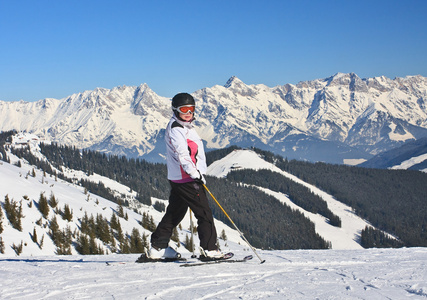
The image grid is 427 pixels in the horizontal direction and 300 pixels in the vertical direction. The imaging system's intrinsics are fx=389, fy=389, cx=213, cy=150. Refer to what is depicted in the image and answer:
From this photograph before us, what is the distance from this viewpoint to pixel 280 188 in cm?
19262

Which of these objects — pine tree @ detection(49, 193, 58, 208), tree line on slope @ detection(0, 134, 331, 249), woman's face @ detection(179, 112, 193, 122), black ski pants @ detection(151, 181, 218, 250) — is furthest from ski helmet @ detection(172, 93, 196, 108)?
tree line on slope @ detection(0, 134, 331, 249)

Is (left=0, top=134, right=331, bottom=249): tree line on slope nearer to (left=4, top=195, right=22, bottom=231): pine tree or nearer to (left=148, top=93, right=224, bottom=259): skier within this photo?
(left=4, top=195, right=22, bottom=231): pine tree

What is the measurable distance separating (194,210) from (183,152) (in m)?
1.41

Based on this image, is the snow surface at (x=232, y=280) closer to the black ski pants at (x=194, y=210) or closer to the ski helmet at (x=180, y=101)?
the black ski pants at (x=194, y=210)

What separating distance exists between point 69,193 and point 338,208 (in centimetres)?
15199

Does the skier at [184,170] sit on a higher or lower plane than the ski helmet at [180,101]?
lower

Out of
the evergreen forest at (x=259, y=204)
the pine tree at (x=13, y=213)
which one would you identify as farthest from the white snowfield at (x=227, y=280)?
the evergreen forest at (x=259, y=204)

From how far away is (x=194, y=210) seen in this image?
29.5ft

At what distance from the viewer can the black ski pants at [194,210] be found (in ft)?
29.4

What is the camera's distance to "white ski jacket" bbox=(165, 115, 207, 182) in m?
8.58

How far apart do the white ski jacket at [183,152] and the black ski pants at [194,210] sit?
26 cm

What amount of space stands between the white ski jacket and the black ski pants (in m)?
0.26

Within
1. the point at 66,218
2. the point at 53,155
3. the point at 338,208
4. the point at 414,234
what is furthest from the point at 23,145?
the point at 414,234

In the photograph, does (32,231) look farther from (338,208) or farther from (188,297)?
(338,208)
